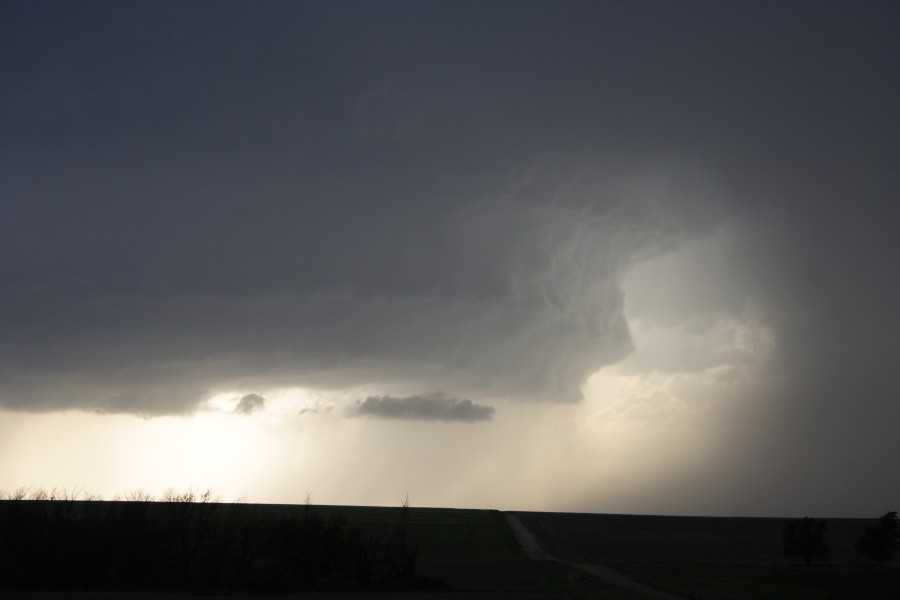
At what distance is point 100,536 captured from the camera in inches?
2692

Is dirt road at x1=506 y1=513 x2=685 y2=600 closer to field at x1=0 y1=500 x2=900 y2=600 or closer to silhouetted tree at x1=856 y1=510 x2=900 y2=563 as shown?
field at x1=0 y1=500 x2=900 y2=600

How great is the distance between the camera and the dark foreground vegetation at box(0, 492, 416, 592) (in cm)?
6568

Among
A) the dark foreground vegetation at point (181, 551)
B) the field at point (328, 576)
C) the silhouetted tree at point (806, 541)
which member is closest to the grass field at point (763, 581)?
the field at point (328, 576)

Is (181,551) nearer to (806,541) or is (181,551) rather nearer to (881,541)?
(806,541)

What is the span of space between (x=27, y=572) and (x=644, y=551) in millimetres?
88051

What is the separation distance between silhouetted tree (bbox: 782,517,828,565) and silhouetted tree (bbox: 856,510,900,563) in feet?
16.3

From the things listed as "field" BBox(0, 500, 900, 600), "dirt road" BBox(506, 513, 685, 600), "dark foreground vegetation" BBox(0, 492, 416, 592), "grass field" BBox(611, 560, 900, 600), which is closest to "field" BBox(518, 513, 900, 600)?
"grass field" BBox(611, 560, 900, 600)

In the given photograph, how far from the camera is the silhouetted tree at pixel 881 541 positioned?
308 feet

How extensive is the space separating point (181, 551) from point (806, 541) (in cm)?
7915

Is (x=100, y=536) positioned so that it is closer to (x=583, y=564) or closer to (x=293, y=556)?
(x=293, y=556)

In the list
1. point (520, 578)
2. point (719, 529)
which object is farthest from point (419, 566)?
point (719, 529)

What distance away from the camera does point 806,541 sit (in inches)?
3760

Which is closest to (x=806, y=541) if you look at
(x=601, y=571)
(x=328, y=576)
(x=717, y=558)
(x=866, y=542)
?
(x=866, y=542)

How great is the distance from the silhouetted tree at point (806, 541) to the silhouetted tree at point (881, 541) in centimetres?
498
